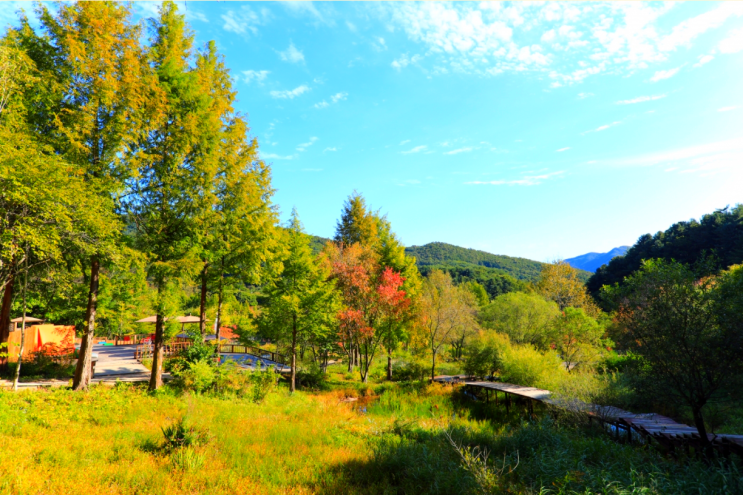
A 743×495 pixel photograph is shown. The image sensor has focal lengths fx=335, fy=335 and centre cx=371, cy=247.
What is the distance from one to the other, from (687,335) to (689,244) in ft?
211

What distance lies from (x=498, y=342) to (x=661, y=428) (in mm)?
11947

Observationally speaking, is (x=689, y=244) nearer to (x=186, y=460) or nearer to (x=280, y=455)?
(x=280, y=455)

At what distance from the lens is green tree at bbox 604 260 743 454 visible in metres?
7.63

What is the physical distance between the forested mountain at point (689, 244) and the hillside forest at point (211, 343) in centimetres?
4082

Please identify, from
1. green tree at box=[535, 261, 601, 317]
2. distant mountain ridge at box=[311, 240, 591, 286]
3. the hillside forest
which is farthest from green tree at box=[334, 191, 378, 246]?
distant mountain ridge at box=[311, 240, 591, 286]

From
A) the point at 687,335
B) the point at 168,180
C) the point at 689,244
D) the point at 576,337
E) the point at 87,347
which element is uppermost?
the point at 689,244

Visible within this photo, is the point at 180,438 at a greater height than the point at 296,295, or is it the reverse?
the point at 296,295

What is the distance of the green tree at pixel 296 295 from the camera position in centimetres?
1778

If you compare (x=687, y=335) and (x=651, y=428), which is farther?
(x=651, y=428)

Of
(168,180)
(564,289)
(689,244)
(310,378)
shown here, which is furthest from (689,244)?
(168,180)

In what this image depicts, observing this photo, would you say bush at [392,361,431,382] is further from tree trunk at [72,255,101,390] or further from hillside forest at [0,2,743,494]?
tree trunk at [72,255,101,390]

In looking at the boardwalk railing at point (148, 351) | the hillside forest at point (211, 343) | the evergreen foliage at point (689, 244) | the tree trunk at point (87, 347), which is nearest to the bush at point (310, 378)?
the hillside forest at point (211, 343)

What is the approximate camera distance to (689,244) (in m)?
54.6

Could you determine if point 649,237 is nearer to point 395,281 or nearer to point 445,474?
point 395,281
